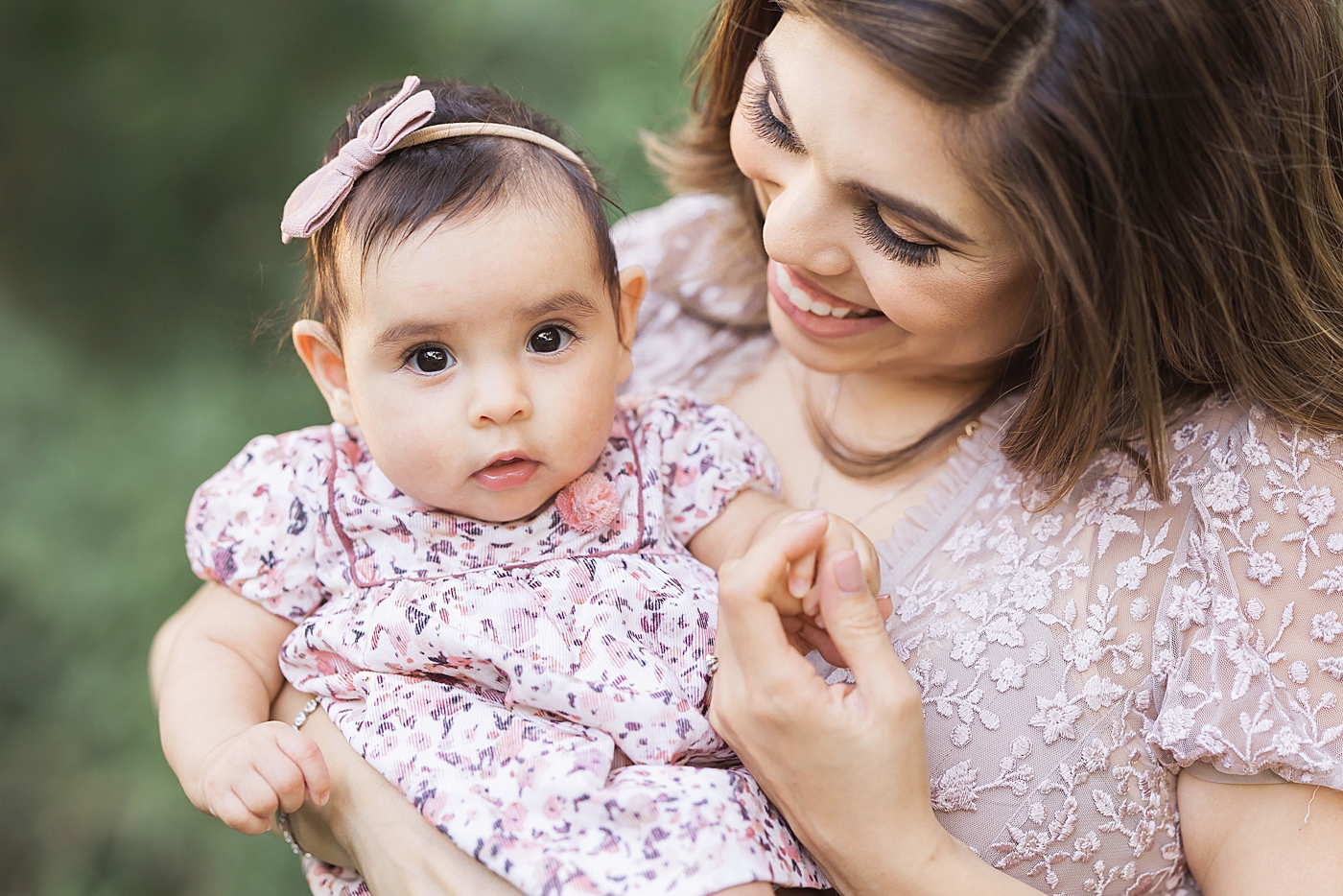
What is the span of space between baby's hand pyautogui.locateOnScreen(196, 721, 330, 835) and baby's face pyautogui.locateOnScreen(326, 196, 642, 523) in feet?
1.22

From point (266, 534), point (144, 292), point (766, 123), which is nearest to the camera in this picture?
point (766, 123)

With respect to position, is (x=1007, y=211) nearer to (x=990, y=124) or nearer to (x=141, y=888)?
(x=990, y=124)

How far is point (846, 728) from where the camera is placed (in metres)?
1.23

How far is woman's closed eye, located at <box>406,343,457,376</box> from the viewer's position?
4.59 feet

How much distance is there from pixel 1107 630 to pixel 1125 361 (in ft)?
1.19

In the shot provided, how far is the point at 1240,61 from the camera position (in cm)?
128

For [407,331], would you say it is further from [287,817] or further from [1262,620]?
[1262,620]

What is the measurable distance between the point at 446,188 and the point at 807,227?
488 millimetres

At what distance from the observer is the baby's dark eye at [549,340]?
1430 mm

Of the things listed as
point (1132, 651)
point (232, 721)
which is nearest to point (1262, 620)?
point (1132, 651)

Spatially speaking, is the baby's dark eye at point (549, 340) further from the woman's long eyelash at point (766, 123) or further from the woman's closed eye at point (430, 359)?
the woman's long eyelash at point (766, 123)

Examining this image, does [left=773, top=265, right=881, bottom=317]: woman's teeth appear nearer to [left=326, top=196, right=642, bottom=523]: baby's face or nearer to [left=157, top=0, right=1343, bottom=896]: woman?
[left=157, top=0, right=1343, bottom=896]: woman

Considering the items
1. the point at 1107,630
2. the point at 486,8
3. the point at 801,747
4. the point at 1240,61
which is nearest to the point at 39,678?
the point at 486,8

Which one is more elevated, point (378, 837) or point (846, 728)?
point (846, 728)
